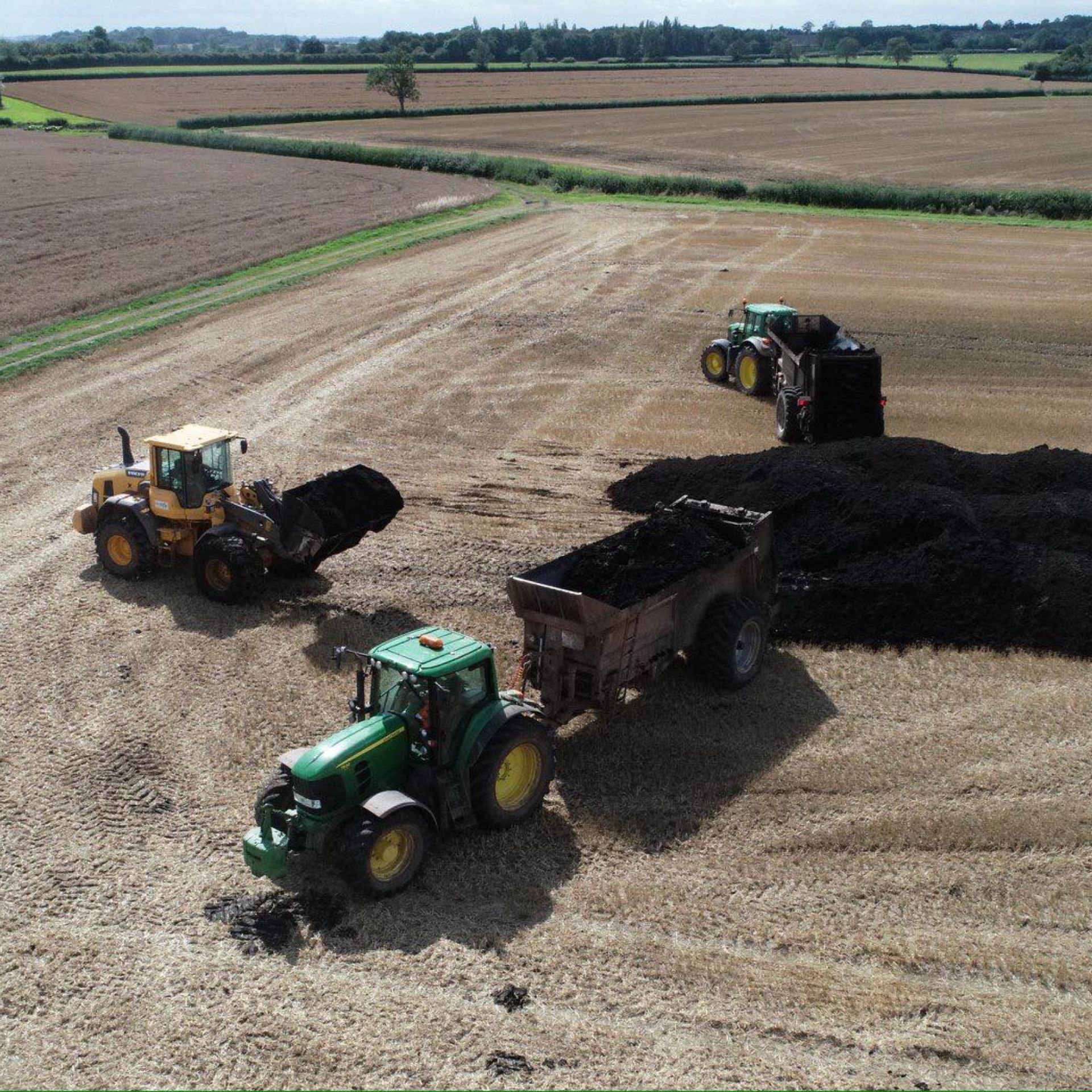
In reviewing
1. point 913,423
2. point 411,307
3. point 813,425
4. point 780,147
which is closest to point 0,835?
point 813,425

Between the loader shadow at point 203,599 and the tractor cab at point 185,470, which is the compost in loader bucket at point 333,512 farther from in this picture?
the tractor cab at point 185,470

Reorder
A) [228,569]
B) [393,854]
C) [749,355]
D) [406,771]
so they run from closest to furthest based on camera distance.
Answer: [393,854] → [406,771] → [228,569] → [749,355]

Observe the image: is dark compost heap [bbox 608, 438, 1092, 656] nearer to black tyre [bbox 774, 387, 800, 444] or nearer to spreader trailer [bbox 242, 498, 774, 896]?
spreader trailer [bbox 242, 498, 774, 896]

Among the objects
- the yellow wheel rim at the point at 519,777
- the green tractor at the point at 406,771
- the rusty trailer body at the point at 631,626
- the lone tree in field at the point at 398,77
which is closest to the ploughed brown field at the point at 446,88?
the lone tree in field at the point at 398,77

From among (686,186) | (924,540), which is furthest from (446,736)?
(686,186)

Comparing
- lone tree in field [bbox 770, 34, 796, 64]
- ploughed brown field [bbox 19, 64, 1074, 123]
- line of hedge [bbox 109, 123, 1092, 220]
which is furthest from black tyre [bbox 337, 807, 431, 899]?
lone tree in field [bbox 770, 34, 796, 64]

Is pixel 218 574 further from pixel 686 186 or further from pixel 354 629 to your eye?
pixel 686 186
